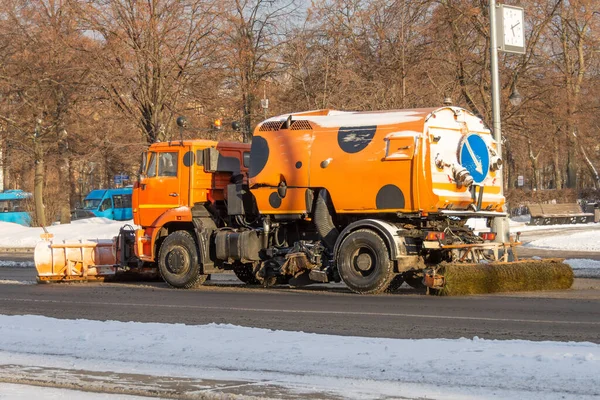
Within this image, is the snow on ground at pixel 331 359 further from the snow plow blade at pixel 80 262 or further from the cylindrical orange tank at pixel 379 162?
the snow plow blade at pixel 80 262

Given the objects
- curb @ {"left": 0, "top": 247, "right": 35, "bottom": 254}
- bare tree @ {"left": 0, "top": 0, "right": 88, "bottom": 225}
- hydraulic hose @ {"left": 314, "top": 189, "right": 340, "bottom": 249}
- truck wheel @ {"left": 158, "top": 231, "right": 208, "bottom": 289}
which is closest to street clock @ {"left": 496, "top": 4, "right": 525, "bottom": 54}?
hydraulic hose @ {"left": 314, "top": 189, "right": 340, "bottom": 249}

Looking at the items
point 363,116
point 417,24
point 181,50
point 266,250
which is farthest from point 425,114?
point 181,50

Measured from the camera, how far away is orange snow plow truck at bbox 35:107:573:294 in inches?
645

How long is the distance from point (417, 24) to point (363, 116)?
61.1ft

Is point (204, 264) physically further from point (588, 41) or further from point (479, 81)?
point (588, 41)

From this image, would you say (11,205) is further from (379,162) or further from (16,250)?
(379,162)

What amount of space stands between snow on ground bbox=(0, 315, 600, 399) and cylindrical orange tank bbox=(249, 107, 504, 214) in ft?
19.4

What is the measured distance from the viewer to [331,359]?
29.3 ft

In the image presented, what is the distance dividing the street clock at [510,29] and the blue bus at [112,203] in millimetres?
42765

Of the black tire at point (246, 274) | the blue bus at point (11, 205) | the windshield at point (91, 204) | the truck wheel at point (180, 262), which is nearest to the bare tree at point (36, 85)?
the blue bus at point (11, 205)

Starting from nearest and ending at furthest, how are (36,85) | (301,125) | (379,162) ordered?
(379,162)
(301,125)
(36,85)

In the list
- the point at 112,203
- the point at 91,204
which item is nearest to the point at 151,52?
the point at 112,203

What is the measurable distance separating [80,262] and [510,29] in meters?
10.7

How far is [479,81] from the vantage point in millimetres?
36031
